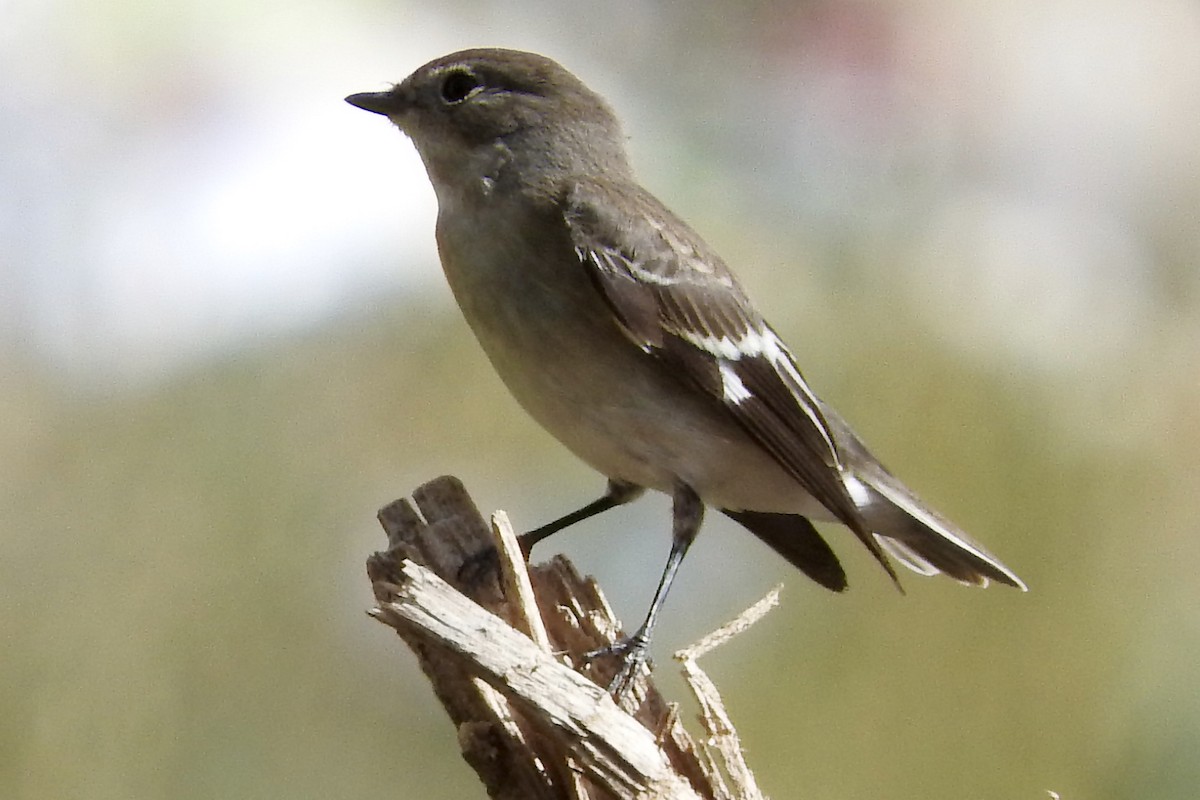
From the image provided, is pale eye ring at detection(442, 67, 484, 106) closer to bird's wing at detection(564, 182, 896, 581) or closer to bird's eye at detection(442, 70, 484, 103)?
bird's eye at detection(442, 70, 484, 103)

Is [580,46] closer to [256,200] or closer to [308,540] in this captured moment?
[256,200]

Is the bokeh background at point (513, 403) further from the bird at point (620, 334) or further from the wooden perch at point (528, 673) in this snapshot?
the wooden perch at point (528, 673)

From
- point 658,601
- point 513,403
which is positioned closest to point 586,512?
point 658,601

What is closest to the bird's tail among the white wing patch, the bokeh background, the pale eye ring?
the white wing patch

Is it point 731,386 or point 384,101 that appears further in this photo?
point 384,101

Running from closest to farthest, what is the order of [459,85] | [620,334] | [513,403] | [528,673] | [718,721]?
[528,673]
[718,721]
[620,334]
[459,85]
[513,403]

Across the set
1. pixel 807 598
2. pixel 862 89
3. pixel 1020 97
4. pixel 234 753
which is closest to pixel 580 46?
pixel 862 89

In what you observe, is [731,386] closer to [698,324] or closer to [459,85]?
[698,324]

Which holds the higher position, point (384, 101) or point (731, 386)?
point (384, 101)
